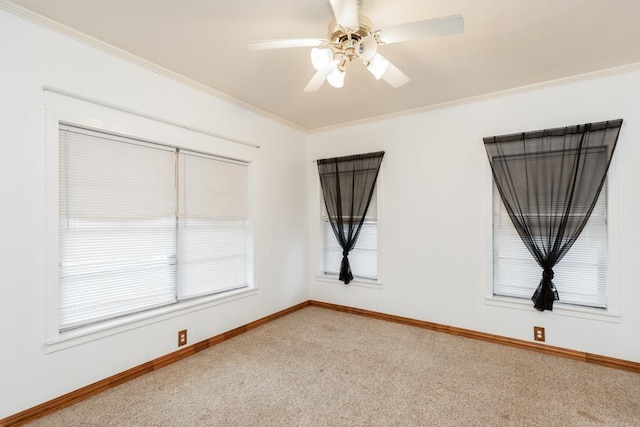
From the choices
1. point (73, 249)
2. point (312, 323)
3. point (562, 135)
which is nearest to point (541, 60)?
point (562, 135)

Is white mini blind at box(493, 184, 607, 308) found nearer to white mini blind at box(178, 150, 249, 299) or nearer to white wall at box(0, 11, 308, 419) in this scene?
white mini blind at box(178, 150, 249, 299)

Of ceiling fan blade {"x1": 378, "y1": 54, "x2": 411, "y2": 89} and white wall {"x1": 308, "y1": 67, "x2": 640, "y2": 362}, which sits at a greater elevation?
ceiling fan blade {"x1": 378, "y1": 54, "x2": 411, "y2": 89}

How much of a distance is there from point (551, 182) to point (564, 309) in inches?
46.9

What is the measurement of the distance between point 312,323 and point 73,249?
249cm

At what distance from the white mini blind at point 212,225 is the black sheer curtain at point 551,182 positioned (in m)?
2.77

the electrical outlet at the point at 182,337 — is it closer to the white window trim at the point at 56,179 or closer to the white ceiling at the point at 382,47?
the white window trim at the point at 56,179

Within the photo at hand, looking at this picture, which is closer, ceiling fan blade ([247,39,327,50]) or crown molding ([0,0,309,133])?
ceiling fan blade ([247,39,327,50])

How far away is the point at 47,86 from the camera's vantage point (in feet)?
6.54

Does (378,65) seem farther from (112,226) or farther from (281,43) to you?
(112,226)

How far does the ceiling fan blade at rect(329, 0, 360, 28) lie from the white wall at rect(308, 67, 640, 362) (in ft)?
7.24

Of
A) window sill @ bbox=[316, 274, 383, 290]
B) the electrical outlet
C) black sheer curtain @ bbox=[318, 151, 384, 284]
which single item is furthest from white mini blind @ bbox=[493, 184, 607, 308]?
the electrical outlet

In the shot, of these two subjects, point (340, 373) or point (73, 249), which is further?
point (340, 373)

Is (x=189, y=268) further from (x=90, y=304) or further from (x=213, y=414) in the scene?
(x=213, y=414)

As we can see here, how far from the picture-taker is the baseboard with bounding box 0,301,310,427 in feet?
6.16
